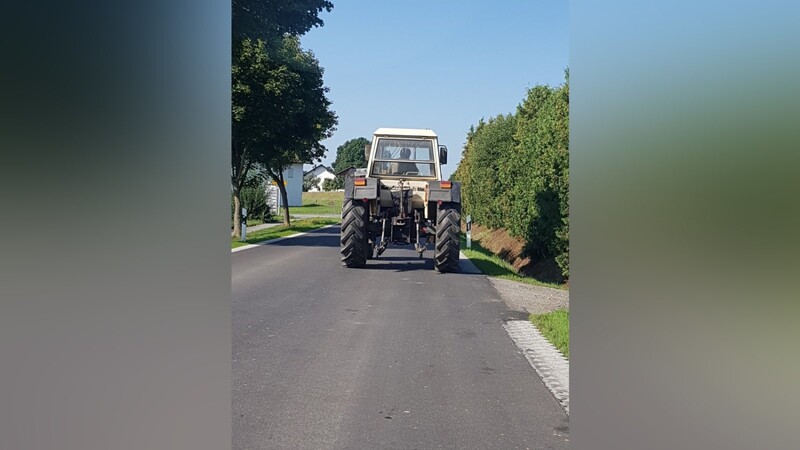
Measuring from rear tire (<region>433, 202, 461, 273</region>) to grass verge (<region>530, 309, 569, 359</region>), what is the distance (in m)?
4.12

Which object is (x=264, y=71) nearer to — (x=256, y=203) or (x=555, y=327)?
(x=555, y=327)

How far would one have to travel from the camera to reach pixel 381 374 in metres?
5.21

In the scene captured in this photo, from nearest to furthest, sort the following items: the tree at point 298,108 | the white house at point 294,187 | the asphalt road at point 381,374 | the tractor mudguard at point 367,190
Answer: the asphalt road at point 381,374, the tractor mudguard at point 367,190, the tree at point 298,108, the white house at point 294,187

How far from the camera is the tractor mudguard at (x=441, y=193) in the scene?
42.3 feet

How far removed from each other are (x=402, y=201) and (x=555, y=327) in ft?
22.0

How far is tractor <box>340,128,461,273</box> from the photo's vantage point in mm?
12852

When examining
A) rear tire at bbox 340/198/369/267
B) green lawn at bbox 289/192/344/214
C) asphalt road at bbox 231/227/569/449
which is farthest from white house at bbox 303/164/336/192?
asphalt road at bbox 231/227/569/449

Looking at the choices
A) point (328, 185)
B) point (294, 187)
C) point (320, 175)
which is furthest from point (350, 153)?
point (320, 175)

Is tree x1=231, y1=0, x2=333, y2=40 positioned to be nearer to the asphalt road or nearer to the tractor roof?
the tractor roof

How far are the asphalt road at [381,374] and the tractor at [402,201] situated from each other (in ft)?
8.95

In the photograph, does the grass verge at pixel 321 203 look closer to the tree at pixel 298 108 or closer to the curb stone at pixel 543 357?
the tree at pixel 298 108

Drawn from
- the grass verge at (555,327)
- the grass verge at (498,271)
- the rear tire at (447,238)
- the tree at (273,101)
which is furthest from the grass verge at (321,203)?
the grass verge at (555,327)
